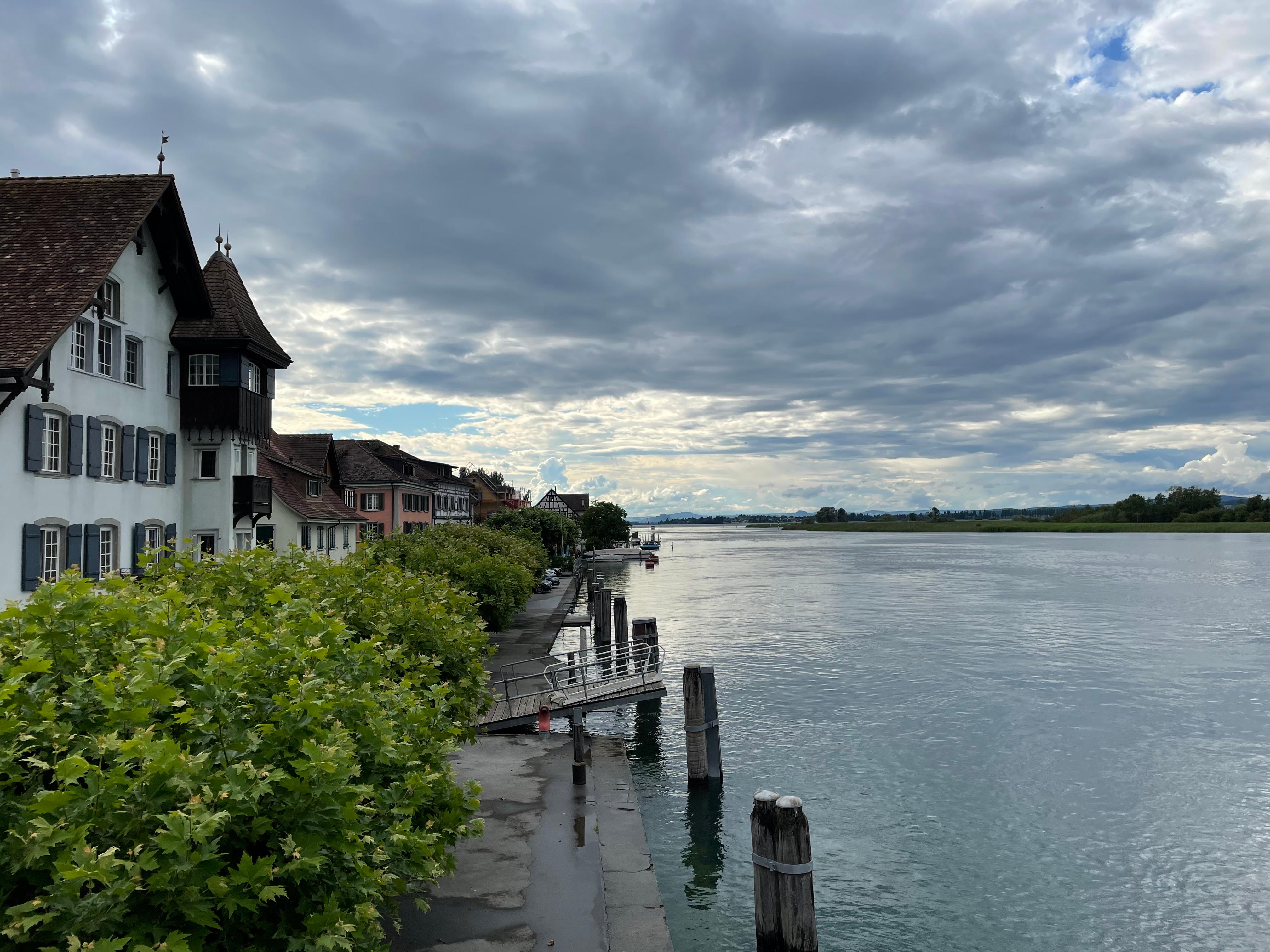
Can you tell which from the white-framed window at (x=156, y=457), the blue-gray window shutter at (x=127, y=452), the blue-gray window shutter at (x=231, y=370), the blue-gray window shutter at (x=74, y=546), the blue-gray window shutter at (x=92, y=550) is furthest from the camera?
the blue-gray window shutter at (x=231, y=370)

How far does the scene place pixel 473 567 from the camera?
1403 inches

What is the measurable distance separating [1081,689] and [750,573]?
76.0m

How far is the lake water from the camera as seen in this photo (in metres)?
15.8

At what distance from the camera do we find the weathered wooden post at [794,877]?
37.2 feet

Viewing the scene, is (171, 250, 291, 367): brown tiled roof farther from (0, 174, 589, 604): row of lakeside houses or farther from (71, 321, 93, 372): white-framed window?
(71, 321, 93, 372): white-framed window

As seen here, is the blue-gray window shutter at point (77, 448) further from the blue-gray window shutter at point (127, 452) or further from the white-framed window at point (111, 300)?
the white-framed window at point (111, 300)

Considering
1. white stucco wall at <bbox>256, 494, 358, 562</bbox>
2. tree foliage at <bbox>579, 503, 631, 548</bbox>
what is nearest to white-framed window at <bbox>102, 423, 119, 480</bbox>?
white stucco wall at <bbox>256, 494, 358, 562</bbox>

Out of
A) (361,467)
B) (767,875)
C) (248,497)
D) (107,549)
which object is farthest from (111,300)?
(361,467)

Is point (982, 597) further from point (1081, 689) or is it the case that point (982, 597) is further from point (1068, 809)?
point (1068, 809)

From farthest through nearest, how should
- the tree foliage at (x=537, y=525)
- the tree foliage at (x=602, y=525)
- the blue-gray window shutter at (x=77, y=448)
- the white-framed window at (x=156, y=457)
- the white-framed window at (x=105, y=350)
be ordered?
the tree foliage at (x=602, y=525)
the tree foliage at (x=537, y=525)
the white-framed window at (x=156, y=457)
the white-framed window at (x=105, y=350)
the blue-gray window shutter at (x=77, y=448)

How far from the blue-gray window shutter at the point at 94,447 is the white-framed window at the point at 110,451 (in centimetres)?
39

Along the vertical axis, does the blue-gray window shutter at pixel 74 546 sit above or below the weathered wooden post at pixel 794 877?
above

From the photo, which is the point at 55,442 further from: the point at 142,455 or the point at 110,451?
the point at 142,455

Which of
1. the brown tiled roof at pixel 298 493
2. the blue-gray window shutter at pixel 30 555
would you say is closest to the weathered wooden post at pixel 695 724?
the blue-gray window shutter at pixel 30 555
